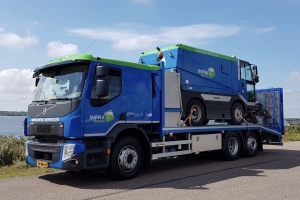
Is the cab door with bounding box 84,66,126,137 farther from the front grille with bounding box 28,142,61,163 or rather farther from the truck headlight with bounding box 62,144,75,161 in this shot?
the front grille with bounding box 28,142,61,163

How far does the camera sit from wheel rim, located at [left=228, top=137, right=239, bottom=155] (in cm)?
1146

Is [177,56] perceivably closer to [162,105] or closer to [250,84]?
[162,105]

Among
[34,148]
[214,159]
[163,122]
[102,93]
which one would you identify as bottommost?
[214,159]

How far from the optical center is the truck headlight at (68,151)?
687 centimetres

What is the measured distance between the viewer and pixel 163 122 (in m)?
8.91

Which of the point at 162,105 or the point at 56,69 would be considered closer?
the point at 56,69

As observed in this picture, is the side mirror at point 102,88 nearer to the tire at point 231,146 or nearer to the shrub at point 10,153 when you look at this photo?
the shrub at point 10,153

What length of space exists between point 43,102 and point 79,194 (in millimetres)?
2533

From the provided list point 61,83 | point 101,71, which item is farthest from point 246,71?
point 61,83

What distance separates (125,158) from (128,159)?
0.15 meters

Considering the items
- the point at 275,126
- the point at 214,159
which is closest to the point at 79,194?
the point at 214,159

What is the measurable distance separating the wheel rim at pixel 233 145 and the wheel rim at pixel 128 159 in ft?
15.4

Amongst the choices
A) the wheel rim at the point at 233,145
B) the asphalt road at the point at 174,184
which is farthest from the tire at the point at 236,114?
the asphalt road at the point at 174,184

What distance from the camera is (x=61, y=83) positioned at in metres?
7.52
